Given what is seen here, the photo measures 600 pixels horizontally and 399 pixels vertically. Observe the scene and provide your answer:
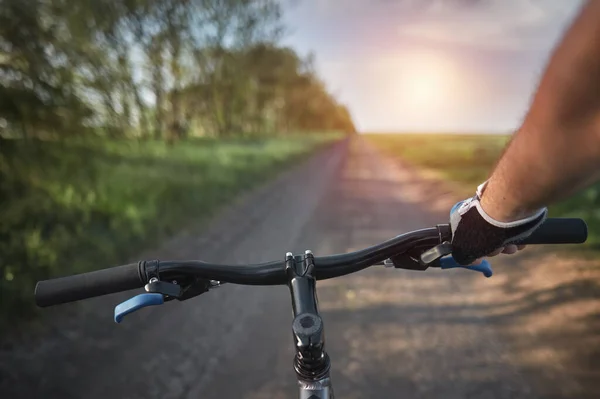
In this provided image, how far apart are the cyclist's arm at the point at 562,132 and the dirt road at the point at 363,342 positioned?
7.99 feet

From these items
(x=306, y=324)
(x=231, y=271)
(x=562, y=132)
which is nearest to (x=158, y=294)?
(x=231, y=271)

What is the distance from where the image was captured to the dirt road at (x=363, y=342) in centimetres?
321

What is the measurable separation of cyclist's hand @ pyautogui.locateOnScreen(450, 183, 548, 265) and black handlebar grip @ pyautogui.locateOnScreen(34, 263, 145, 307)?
788 mm

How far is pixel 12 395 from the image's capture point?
315cm

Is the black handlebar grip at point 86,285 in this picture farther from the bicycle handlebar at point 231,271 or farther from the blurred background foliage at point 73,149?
the blurred background foliage at point 73,149

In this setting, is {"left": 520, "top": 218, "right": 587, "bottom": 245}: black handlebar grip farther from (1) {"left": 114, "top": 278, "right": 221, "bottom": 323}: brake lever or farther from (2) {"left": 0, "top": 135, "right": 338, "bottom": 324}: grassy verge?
(2) {"left": 0, "top": 135, "right": 338, "bottom": 324}: grassy verge

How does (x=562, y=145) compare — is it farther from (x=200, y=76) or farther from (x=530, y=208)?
(x=200, y=76)

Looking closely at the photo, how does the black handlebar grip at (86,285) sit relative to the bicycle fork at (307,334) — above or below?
above

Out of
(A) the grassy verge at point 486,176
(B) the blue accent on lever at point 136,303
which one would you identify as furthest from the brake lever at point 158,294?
(A) the grassy verge at point 486,176

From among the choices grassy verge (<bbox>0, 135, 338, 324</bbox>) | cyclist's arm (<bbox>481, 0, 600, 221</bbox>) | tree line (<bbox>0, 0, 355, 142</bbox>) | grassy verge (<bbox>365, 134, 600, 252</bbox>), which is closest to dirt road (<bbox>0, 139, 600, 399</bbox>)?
grassy verge (<bbox>0, 135, 338, 324</bbox>)

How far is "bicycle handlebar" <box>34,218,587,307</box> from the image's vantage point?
4.40ft

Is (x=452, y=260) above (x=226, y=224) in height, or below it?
below

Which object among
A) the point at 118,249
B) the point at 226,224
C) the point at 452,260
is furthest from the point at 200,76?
the point at 452,260

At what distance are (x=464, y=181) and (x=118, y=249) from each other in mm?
10324
